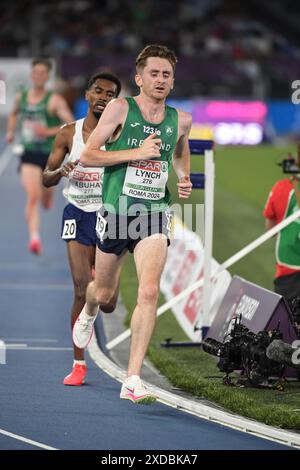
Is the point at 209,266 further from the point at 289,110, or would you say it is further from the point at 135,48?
the point at 135,48

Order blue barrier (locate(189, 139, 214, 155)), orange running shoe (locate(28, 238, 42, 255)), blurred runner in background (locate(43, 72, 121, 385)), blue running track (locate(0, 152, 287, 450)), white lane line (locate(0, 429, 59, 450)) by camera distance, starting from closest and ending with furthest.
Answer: white lane line (locate(0, 429, 59, 450)), blue running track (locate(0, 152, 287, 450)), blurred runner in background (locate(43, 72, 121, 385)), blue barrier (locate(189, 139, 214, 155)), orange running shoe (locate(28, 238, 42, 255))

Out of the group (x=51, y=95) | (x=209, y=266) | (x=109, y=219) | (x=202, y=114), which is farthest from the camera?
(x=202, y=114)

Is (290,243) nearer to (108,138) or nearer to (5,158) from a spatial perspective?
(108,138)

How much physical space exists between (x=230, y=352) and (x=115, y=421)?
1572 millimetres

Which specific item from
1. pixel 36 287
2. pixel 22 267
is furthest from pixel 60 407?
pixel 22 267

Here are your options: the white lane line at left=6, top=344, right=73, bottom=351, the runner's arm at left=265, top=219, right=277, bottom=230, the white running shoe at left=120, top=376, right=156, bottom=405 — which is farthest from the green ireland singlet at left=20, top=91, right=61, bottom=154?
the white running shoe at left=120, top=376, right=156, bottom=405

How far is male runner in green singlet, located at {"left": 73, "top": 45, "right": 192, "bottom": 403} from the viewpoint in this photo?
873 cm

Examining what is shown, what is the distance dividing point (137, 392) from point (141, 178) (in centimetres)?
140

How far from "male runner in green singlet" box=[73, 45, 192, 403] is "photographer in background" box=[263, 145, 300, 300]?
2151mm

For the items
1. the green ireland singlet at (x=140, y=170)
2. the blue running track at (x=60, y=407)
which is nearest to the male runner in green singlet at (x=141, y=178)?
the green ireland singlet at (x=140, y=170)

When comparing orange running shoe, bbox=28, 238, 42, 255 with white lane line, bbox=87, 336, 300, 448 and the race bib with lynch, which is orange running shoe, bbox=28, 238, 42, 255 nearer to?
white lane line, bbox=87, 336, 300, 448

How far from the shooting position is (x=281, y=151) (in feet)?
132

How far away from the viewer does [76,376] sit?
973cm

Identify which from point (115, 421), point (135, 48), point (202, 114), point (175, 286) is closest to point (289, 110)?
point (202, 114)
